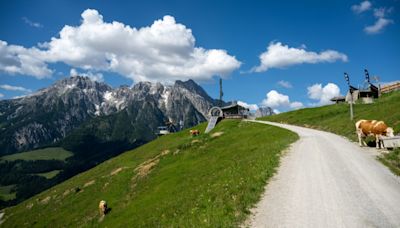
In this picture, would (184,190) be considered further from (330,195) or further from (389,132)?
(389,132)

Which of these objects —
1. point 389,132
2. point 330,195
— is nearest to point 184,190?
point 330,195

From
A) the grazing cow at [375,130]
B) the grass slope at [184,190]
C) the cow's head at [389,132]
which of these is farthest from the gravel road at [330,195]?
the grazing cow at [375,130]

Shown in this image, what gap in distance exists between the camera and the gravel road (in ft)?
46.8

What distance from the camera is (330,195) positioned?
692 inches

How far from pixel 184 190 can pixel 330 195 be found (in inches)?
742

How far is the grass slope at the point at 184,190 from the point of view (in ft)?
60.1

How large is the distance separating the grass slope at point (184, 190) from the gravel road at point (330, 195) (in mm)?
1170

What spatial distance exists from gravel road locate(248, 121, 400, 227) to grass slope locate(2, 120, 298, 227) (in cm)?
117

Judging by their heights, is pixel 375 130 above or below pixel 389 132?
above

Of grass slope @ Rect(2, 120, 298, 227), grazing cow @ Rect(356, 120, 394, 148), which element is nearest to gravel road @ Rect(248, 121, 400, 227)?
grass slope @ Rect(2, 120, 298, 227)

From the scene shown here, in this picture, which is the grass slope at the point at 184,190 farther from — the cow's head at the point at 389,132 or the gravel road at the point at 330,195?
the cow's head at the point at 389,132

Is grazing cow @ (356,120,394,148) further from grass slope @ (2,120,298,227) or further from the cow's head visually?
grass slope @ (2,120,298,227)

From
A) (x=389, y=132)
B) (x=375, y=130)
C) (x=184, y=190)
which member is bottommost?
(x=184, y=190)

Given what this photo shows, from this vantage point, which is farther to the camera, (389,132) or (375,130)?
(375,130)
